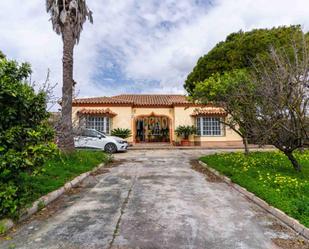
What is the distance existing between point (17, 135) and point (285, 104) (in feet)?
22.2

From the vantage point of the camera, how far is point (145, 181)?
29.1 feet

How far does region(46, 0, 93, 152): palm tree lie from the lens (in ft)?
39.4

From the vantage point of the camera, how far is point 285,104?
7.49 m

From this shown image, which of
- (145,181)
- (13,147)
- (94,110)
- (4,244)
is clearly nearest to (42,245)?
(4,244)

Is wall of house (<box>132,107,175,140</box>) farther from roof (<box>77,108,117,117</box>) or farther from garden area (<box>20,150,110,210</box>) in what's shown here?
garden area (<box>20,150,110,210</box>)

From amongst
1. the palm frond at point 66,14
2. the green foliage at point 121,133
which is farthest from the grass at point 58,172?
the green foliage at point 121,133

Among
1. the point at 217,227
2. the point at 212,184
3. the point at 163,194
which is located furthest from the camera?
the point at 212,184

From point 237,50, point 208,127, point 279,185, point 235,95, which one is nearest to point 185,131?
point 208,127

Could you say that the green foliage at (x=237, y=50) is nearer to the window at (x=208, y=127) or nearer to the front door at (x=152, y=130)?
the window at (x=208, y=127)

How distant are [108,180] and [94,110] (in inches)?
594

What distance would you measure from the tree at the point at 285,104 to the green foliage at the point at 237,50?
13.8 m

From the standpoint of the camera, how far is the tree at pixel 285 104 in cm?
737

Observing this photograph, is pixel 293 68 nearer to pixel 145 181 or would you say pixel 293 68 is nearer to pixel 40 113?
pixel 145 181

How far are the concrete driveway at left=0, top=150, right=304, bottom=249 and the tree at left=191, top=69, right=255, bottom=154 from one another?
372 cm
